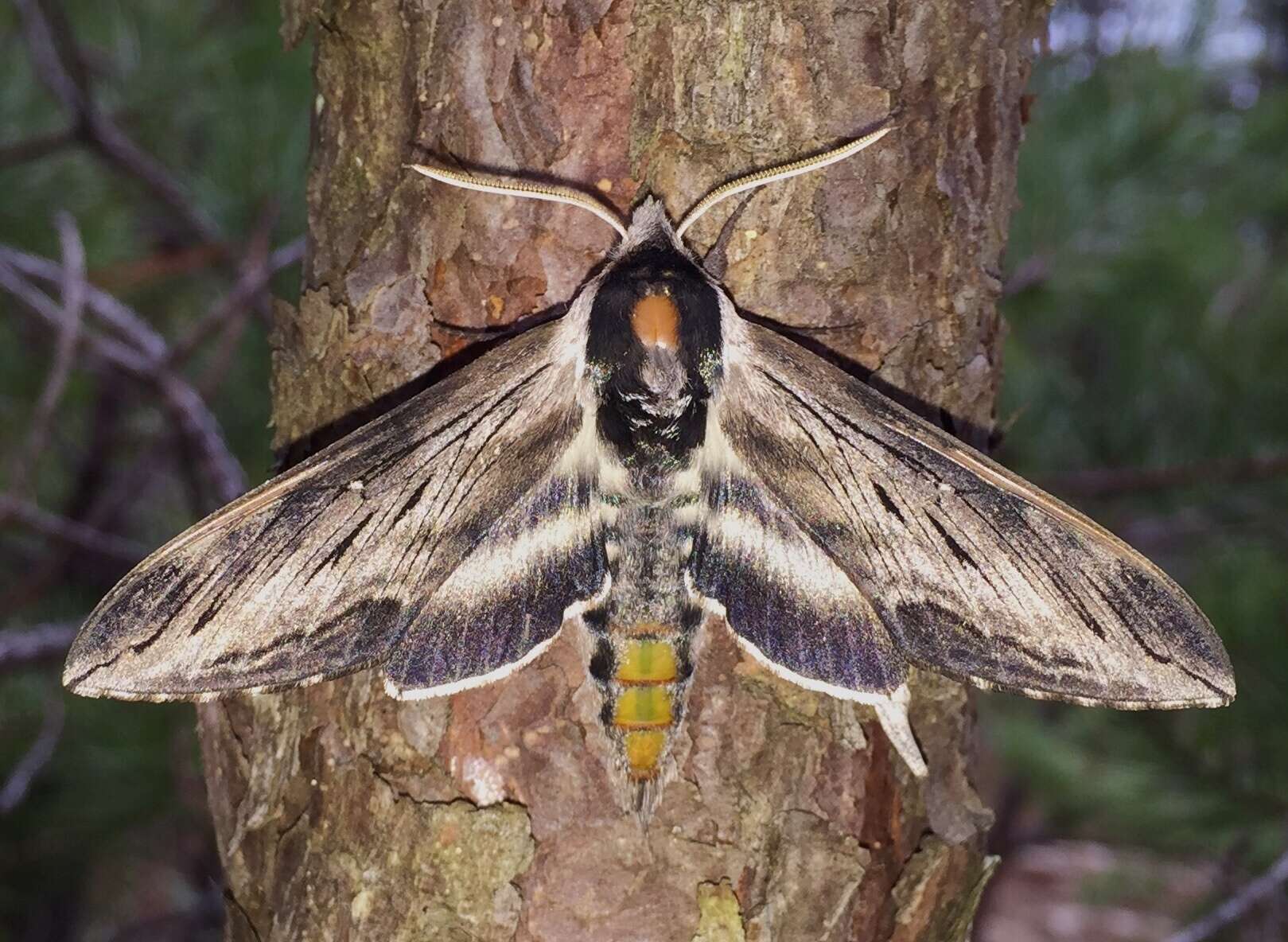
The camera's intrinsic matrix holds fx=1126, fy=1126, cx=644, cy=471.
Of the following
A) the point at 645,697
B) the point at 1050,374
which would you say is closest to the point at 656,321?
the point at 645,697

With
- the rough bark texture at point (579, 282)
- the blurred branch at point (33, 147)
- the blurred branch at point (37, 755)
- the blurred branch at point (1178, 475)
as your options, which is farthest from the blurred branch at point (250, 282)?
the blurred branch at point (1178, 475)

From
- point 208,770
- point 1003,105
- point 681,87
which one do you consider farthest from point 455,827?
point 1003,105

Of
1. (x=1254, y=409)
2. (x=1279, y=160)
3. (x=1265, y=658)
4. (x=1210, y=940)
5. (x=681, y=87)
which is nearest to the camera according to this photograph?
(x=681, y=87)

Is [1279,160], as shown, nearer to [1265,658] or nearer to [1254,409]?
[1254,409]

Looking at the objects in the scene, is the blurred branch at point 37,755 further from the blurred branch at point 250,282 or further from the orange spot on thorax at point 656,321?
the orange spot on thorax at point 656,321

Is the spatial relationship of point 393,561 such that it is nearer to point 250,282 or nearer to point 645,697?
point 645,697
